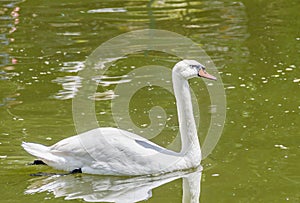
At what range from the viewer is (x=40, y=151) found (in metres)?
7.36

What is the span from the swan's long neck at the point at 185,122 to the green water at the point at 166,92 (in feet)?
0.71

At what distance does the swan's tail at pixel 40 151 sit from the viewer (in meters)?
7.29

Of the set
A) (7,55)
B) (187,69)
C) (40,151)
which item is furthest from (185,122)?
(7,55)

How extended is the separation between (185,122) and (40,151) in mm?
1312

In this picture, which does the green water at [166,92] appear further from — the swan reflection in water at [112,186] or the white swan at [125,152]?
Answer: the white swan at [125,152]

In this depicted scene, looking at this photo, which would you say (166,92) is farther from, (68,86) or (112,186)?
(112,186)

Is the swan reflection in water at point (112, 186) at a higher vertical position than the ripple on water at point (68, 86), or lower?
lower

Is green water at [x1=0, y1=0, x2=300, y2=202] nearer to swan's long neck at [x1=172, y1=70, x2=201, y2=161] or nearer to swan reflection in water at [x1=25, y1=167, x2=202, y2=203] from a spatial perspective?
swan reflection in water at [x1=25, y1=167, x2=202, y2=203]

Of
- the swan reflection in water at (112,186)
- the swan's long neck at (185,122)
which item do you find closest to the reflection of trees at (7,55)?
the swan reflection in water at (112,186)

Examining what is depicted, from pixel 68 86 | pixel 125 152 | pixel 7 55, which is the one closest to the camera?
pixel 125 152

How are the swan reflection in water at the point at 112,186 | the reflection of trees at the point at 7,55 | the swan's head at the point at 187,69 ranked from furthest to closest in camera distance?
1. the reflection of trees at the point at 7,55
2. the swan's head at the point at 187,69
3. the swan reflection in water at the point at 112,186

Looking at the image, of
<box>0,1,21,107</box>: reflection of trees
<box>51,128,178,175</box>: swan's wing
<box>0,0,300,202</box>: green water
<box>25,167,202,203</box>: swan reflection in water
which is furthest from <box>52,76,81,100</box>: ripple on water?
<box>25,167,202,203</box>: swan reflection in water

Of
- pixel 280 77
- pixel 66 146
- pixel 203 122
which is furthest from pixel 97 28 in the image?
pixel 66 146

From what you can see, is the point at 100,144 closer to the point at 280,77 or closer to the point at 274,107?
the point at 274,107
